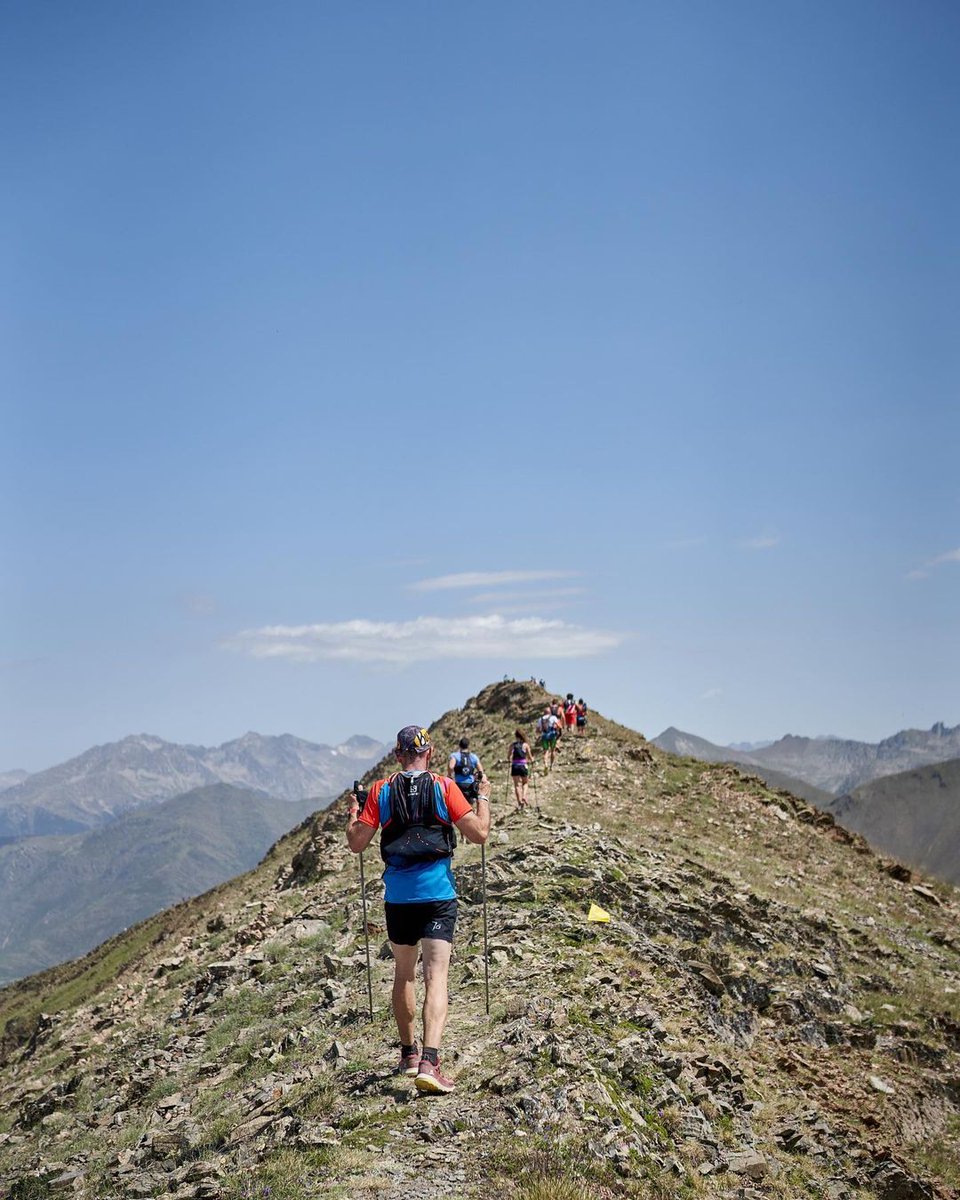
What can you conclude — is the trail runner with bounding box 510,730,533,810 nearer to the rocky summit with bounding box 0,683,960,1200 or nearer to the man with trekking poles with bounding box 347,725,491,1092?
the rocky summit with bounding box 0,683,960,1200

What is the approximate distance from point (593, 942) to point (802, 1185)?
17.5 feet

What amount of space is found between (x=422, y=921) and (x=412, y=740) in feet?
5.97

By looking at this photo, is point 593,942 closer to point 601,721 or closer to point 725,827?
point 725,827

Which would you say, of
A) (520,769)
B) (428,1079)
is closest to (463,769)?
(520,769)

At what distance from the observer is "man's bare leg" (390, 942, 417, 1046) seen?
9.09m

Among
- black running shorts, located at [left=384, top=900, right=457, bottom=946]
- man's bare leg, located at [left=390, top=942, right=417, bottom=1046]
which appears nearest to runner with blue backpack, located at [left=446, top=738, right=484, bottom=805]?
man's bare leg, located at [left=390, top=942, right=417, bottom=1046]

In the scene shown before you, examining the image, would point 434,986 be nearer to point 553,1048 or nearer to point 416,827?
point 416,827

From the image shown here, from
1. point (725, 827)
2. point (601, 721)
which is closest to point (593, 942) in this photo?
point (725, 827)

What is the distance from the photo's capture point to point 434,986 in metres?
8.88

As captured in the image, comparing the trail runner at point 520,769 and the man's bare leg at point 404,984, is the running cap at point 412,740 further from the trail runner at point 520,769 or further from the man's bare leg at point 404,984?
the trail runner at point 520,769

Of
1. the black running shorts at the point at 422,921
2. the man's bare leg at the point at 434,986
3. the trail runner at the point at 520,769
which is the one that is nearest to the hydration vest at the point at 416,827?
the black running shorts at the point at 422,921

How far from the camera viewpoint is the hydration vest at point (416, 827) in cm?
895

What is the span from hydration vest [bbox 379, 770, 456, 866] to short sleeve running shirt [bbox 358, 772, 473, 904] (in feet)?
0.16

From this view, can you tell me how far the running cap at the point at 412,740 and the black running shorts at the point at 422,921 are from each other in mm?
1537
